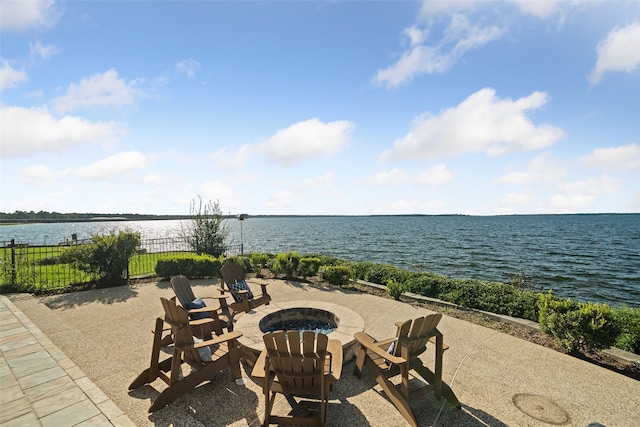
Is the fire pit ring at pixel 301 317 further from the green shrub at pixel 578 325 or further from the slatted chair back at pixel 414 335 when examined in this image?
the green shrub at pixel 578 325

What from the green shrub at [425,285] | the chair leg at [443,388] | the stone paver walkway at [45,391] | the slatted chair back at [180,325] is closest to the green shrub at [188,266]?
the stone paver walkway at [45,391]

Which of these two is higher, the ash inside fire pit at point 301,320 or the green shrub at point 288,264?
the green shrub at point 288,264

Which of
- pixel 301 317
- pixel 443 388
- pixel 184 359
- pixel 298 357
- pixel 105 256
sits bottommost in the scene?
pixel 443 388

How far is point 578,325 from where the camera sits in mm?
5223

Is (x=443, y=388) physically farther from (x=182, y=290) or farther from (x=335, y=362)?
(x=182, y=290)

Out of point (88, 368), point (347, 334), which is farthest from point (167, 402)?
point (347, 334)

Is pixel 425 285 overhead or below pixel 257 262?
below

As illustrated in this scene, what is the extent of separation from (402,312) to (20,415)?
705 cm

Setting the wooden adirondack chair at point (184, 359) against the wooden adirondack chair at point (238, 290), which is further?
the wooden adirondack chair at point (238, 290)

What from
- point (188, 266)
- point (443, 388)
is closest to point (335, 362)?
point (443, 388)

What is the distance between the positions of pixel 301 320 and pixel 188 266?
7.01 meters

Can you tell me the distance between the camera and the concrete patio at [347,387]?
3670 millimetres

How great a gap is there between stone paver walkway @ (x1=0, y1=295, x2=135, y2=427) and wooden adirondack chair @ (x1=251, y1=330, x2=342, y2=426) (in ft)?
5.30

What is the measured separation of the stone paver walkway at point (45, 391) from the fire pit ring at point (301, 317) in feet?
6.39
